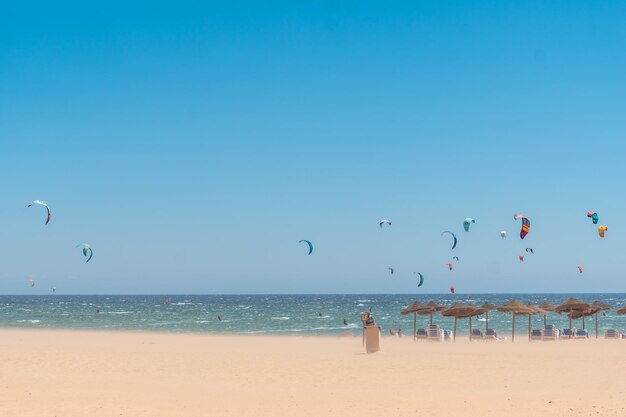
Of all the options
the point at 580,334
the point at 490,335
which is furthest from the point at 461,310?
the point at 580,334

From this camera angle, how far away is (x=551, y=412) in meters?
10.3

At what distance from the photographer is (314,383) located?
1416 centimetres

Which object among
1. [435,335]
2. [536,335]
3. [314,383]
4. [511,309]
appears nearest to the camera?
[314,383]

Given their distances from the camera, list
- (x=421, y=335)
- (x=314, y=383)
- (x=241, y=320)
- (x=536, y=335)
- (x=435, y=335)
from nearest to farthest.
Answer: (x=314, y=383) → (x=435, y=335) → (x=421, y=335) → (x=536, y=335) → (x=241, y=320)

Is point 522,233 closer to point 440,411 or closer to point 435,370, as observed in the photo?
point 435,370

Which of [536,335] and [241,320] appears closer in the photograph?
[536,335]

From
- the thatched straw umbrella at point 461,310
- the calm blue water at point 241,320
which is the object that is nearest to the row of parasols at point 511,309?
the thatched straw umbrella at point 461,310

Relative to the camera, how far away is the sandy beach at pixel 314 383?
1097 centimetres

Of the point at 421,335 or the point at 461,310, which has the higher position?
the point at 461,310

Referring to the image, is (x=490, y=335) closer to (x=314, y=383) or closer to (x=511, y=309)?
(x=511, y=309)

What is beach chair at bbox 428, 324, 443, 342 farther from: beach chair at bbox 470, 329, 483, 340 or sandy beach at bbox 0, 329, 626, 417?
sandy beach at bbox 0, 329, 626, 417

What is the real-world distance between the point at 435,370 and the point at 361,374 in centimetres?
175

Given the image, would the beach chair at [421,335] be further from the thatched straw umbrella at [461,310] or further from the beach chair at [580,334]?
the beach chair at [580,334]

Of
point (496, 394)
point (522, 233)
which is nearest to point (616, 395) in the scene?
point (496, 394)
